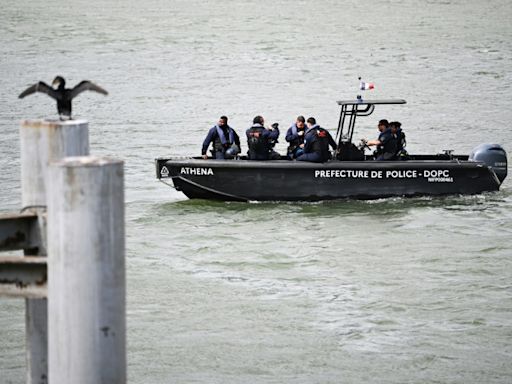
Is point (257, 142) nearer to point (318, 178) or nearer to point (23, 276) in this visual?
point (318, 178)

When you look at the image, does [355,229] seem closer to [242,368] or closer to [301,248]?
[301,248]

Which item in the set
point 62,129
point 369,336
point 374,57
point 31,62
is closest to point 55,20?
point 31,62

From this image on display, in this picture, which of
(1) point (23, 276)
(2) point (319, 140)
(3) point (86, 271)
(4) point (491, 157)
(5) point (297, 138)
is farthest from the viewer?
(4) point (491, 157)

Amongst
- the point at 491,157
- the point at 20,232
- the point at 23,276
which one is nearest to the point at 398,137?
the point at 491,157

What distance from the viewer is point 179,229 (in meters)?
16.4

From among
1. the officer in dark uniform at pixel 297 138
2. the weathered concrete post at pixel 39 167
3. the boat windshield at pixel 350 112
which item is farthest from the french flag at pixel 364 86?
the weathered concrete post at pixel 39 167

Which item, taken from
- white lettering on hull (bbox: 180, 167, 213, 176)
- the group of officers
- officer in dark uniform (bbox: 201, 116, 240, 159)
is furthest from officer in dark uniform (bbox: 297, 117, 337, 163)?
white lettering on hull (bbox: 180, 167, 213, 176)

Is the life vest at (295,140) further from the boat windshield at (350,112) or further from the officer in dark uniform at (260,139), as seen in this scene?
the boat windshield at (350,112)

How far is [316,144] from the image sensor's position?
16.4 m

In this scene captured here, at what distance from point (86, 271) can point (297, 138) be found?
45.0 feet

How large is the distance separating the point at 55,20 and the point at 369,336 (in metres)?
37.5

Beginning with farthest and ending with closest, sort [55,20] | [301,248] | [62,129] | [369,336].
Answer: [55,20]
[301,248]
[369,336]
[62,129]

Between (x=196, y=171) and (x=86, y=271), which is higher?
(x=86, y=271)

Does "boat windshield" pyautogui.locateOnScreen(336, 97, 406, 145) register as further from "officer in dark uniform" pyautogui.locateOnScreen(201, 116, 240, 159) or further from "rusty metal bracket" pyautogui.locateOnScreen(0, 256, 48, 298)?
"rusty metal bracket" pyautogui.locateOnScreen(0, 256, 48, 298)
